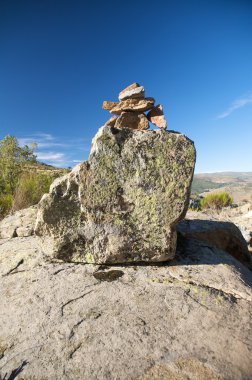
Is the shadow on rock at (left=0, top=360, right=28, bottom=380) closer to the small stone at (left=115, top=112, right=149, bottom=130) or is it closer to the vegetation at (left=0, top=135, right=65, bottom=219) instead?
the small stone at (left=115, top=112, right=149, bottom=130)

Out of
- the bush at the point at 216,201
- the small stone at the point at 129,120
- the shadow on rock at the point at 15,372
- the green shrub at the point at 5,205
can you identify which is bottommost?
the bush at the point at 216,201

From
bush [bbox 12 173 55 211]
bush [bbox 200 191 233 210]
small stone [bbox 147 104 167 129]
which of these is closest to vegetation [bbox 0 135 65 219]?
bush [bbox 12 173 55 211]

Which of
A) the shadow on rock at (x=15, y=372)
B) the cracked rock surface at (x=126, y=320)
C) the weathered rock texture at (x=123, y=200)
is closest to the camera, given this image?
the shadow on rock at (x=15, y=372)

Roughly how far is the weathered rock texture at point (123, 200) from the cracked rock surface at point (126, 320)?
0.34 metres

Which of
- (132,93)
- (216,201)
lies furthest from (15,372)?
(216,201)

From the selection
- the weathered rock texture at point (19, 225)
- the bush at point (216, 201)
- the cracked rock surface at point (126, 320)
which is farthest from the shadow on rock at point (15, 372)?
the bush at point (216, 201)

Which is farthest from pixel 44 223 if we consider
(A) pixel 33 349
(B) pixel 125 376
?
(B) pixel 125 376

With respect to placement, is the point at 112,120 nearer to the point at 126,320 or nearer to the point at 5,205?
the point at 126,320

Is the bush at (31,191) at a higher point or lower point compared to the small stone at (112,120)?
lower

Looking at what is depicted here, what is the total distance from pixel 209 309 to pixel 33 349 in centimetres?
222

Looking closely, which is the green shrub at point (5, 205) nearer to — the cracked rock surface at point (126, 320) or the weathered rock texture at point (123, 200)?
the cracked rock surface at point (126, 320)

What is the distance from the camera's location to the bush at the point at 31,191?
455 inches

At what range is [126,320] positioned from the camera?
355 cm

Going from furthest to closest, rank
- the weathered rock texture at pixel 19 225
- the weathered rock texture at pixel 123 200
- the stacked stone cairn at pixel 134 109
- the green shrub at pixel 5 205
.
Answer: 1. the green shrub at pixel 5 205
2. the weathered rock texture at pixel 19 225
3. the stacked stone cairn at pixel 134 109
4. the weathered rock texture at pixel 123 200
